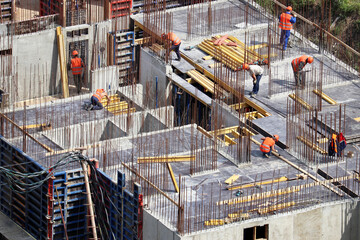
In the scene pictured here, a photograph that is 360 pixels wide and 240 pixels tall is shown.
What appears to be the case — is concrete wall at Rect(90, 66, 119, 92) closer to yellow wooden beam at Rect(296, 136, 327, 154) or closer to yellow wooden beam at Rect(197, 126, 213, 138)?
yellow wooden beam at Rect(197, 126, 213, 138)

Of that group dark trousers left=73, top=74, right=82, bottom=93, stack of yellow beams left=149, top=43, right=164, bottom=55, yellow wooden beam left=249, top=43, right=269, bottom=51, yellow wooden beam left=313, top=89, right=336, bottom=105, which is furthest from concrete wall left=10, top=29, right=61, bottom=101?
yellow wooden beam left=313, top=89, right=336, bottom=105

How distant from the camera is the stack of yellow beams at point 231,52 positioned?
5788 cm

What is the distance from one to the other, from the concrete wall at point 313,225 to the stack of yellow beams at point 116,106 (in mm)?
10595

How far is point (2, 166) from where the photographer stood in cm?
5272

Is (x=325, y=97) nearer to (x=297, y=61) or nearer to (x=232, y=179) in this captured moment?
(x=297, y=61)

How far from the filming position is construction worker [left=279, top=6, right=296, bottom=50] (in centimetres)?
5884

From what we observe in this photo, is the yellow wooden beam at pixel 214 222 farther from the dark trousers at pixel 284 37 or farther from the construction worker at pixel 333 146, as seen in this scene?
the dark trousers at pixel 284 37

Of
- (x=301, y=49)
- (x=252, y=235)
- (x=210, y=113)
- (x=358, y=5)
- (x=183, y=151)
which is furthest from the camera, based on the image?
(x=358, y=5)

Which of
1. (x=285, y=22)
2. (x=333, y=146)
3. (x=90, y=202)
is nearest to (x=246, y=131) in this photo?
(x=333, y=146)

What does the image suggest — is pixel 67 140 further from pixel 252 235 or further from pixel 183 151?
pixel 252 235

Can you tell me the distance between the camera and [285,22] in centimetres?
5894

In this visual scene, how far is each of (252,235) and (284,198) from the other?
1.88 meters

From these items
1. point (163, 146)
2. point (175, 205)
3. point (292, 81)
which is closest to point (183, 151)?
→ point (163, 146)

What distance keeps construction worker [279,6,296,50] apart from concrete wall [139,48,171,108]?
5086 millimetres
